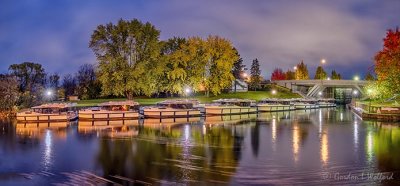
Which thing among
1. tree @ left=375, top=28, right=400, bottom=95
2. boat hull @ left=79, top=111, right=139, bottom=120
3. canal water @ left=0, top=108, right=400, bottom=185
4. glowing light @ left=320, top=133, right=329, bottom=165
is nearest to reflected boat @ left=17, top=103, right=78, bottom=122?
boat hull @ left=79, top=111, right=139, bottom=120

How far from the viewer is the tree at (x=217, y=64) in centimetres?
9331

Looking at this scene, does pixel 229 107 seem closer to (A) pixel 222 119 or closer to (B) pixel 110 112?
(A) pixel 222 119

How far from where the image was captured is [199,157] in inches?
1075

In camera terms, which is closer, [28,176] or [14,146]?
[28,176]

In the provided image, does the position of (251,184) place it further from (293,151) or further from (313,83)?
(313,83)

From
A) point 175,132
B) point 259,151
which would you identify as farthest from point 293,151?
point 175,132

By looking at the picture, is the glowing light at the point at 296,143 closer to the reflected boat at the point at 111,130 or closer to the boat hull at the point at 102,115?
the reflected boat at the point at 111,130

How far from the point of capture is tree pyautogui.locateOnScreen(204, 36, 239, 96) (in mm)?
93312

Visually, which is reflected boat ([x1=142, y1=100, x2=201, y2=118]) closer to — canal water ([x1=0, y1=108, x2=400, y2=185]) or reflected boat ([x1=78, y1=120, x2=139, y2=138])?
reflected boat ([x1=78, y1=120, x2=139, y2=138])

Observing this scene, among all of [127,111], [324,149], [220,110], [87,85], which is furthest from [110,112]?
[87,85]

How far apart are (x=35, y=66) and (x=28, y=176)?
90.8 metres

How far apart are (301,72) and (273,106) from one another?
357ft

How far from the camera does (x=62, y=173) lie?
23.1 m

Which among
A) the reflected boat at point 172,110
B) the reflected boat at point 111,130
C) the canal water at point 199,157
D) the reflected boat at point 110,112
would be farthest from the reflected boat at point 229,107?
the canal water at point 199,157
